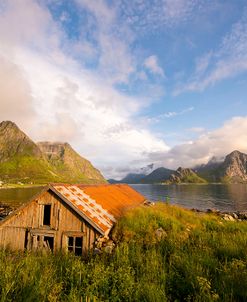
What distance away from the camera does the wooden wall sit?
1848cm

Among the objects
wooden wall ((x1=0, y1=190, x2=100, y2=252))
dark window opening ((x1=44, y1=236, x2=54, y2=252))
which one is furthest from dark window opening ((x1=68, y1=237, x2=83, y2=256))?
dark window opening ((x1=44, y1=236, x2=54, y2=252))

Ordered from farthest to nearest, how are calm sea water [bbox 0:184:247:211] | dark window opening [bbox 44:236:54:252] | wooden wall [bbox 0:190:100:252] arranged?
calm sea water [bbox 0:184:247:211] → dark window opening [bbox 44:236:54:252] → wooden wall [bbox 0:190:100:252]

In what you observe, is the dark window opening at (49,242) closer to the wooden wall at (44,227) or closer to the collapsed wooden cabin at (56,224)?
the collapsed wooden cabin at (56,224)

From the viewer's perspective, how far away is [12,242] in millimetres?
19797

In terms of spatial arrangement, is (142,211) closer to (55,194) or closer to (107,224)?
(107,224)

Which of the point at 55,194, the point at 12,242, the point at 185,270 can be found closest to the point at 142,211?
the point at 55,194

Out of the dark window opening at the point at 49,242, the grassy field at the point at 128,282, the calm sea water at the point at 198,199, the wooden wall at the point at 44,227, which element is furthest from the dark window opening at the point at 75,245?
the calm sea water at the point at 198,199

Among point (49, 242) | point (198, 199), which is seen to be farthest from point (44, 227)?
point (198, 199)

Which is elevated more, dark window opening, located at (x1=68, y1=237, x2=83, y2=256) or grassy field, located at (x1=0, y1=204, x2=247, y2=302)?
grassy field, located at (x1=0, y1=204, x2=247, y2=302)

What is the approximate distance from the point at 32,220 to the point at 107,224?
19.7 ft

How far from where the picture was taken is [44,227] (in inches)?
763

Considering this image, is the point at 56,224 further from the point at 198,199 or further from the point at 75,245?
the point at 198,199

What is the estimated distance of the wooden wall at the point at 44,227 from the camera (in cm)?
1848

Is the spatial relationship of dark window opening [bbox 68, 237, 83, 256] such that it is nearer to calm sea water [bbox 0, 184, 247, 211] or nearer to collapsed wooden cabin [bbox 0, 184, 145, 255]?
collapsed wooden cabin [bbox 0, 184, 145, 255]
